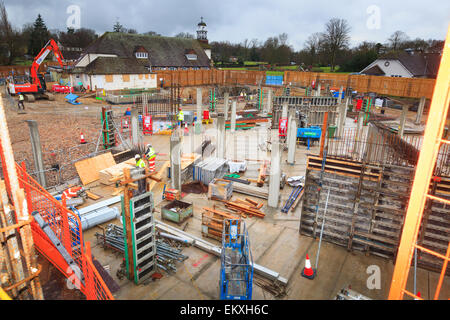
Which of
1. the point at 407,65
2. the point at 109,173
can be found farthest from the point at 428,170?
the point at 407,65

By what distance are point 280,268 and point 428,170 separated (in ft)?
18.7

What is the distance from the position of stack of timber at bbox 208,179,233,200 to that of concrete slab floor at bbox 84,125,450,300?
1.45 meters

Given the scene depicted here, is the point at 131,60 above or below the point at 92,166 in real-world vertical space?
above

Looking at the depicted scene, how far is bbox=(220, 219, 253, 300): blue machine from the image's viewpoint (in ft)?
23.2

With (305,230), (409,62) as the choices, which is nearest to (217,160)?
(305,230)

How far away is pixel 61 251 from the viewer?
6652 mm

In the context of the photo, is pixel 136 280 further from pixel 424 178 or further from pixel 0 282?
pixel 424 178

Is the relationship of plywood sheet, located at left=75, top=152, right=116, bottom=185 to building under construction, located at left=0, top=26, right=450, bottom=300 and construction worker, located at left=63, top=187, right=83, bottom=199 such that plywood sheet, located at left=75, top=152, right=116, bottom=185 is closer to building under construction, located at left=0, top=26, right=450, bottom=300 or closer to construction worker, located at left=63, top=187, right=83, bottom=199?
building under construction, located at left=0, top=26, right=450, bottom=300

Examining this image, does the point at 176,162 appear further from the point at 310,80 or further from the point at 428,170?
the point at 310,80

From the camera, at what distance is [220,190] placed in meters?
12.6

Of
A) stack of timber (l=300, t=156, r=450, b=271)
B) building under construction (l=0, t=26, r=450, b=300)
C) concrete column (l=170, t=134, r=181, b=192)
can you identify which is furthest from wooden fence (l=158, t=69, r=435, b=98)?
stack of timber (l=300, t=156, r=450, b=271)

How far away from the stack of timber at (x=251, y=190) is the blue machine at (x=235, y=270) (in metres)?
4.11

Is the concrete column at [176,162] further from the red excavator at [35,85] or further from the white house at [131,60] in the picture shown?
the white house at [131,60]

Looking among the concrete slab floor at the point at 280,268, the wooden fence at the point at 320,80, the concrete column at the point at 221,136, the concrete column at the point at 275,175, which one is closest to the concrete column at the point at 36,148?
the concrete slab floor at the point at 280,268
